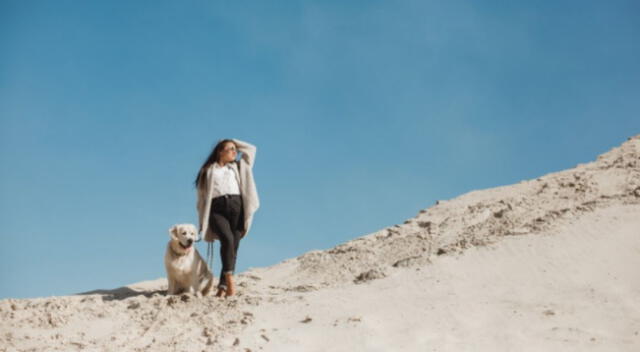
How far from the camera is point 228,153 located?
783 cm

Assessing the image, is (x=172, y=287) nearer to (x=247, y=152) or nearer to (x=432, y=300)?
(x=247, y=152)

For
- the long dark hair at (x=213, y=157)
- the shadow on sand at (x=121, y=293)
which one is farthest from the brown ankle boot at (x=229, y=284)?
the long dark hair at (x=213, y=157)

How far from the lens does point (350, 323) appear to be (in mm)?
6219

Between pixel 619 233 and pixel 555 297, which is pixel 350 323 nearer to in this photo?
pixel 555 297

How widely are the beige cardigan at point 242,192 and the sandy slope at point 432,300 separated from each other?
835mm

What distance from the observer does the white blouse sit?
767 cm

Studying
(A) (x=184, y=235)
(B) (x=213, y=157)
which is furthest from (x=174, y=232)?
(B) (x=213, y=157)

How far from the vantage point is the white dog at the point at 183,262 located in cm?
727

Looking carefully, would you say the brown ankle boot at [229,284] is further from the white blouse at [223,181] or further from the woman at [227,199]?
the white blouse at [223,181]

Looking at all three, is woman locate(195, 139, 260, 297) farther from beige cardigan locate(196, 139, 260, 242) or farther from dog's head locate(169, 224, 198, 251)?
dog's head locate(169, 224, 198, 251)

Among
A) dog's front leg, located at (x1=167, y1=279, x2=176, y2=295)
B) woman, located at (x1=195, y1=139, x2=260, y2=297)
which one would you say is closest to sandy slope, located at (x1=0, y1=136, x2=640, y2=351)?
dog's front leg, located at (x1=167, y1=279, x2=176, y2=295)

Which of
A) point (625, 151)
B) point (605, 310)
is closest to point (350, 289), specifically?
point (605, 310)

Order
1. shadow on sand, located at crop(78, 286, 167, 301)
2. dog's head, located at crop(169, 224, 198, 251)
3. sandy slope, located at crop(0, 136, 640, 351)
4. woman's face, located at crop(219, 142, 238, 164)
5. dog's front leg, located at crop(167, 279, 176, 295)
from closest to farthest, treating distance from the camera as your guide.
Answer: sandy slope, located at crop(0, 136, 640, 351) < dog's head, located at crop(169, 224, 198, 251) < dog's front leg, located at crop(167, 279, 176, 295) < woman's face, located at crop(219, 142, 238, 164) < shadow on sand, located at crop(78, 286, 167, 301)

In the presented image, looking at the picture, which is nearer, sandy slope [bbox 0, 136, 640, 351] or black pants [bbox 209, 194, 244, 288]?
sandy slope [bbox 0, 136, 640, 351]
